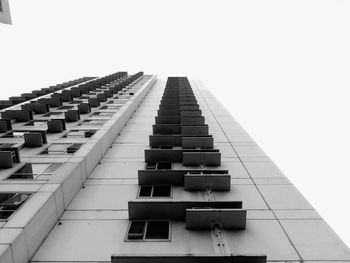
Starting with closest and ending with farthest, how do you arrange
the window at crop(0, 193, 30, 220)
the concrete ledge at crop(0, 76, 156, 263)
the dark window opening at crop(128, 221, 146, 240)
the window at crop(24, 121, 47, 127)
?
the concrete ledge at crop(0, 76, 156, 263) < the window at crop(0, 193, 30, 220) < the dark window opening at crop(128, 221, 146, 240) < the window at crop(24, 121, 47, 127)

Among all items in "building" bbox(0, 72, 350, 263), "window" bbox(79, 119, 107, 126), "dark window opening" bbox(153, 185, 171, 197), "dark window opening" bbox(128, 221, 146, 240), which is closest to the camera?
"building" bbox(0, 72, 350, 263)

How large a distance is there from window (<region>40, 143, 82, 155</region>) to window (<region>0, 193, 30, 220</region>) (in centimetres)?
617

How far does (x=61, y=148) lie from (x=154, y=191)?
27.2 feet

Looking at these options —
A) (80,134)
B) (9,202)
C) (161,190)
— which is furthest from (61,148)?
(161,190)

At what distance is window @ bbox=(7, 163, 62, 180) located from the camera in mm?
16809

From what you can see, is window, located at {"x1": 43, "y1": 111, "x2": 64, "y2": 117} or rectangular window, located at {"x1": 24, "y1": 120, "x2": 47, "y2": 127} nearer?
rectangular window, located at {"x1": 24, "y1": 120, "x2": 47, "y2": 127}

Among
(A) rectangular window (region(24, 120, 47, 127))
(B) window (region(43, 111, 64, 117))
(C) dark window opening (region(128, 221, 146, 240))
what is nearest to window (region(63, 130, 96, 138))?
(A) rectangular window (region(24, 120, 47, 127))

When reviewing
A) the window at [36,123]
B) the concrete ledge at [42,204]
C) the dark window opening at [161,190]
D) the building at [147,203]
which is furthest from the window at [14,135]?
the dark window opening at [161,190]

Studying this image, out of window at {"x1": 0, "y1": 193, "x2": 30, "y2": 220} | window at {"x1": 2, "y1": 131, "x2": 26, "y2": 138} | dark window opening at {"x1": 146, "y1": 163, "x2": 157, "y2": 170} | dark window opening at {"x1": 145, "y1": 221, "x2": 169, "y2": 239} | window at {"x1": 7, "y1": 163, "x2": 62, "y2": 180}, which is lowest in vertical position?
dark window opening at {"x1": 145, "y1": 221, "x2": 169, "y2": 239}

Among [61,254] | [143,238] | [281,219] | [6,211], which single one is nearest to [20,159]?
[6,211]

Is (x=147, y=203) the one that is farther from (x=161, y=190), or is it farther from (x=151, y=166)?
(x=151, y=166)

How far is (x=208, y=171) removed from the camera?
18.8m

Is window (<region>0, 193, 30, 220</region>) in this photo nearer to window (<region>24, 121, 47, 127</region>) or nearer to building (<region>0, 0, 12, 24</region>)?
window (<region>24, 121, 47, 127</region>)

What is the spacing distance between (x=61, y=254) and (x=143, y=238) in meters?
3.23
